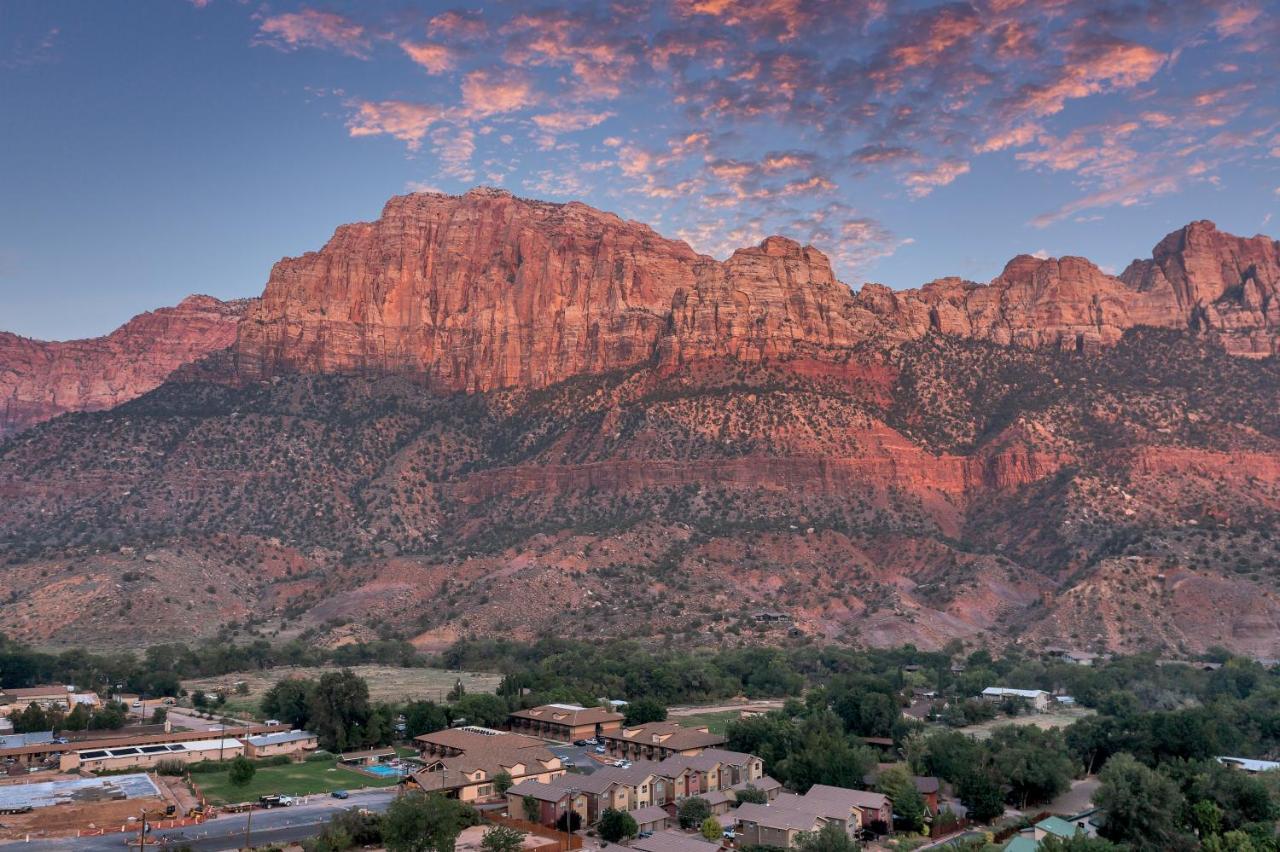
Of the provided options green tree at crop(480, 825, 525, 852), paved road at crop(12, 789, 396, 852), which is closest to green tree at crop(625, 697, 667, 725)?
paved road at crop(12, 789, 396, 852)

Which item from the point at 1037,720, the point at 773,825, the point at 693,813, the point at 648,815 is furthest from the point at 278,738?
the point at 1037,720

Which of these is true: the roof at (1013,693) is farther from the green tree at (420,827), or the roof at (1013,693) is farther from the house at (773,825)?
the green tree at (420,827)

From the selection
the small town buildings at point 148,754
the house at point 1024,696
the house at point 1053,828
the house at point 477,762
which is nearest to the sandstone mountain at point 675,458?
the house at point 1024,696

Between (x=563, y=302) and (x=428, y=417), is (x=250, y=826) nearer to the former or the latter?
(x=428, y=417)

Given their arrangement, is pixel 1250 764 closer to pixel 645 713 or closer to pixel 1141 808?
pixel 1141 808

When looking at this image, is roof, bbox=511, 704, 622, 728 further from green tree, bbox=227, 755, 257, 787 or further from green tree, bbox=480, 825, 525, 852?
green tree, bbox=480, 825, 525, 852

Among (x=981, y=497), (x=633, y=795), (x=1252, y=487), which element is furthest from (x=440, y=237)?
(x=633, y=795)
